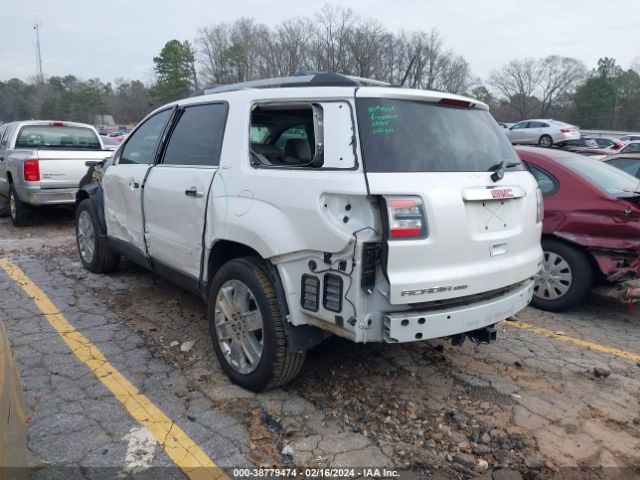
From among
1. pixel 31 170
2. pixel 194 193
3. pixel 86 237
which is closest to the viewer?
pixel 194 193

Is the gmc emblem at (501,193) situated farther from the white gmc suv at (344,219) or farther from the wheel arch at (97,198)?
the wheel arch at (97,198)

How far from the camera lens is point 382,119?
2850mm

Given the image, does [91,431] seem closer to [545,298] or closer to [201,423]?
[201,423]

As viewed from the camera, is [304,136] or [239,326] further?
[304,136]

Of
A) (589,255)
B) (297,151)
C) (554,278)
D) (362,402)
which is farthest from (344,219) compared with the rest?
(589,255)

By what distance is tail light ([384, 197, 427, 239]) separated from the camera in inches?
102

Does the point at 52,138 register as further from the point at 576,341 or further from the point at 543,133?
the point at 543,133

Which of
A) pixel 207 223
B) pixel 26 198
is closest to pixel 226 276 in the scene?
pixel 207 223

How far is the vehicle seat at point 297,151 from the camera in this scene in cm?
364

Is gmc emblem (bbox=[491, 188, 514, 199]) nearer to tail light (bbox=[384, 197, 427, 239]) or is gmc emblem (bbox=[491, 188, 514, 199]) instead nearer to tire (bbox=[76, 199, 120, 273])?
tail light (bbox=[384, 197, 427, 239])

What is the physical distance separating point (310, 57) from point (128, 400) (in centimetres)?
5585

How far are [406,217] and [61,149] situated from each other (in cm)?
785

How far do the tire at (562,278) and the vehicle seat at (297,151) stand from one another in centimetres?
288

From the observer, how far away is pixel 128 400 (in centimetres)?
326
